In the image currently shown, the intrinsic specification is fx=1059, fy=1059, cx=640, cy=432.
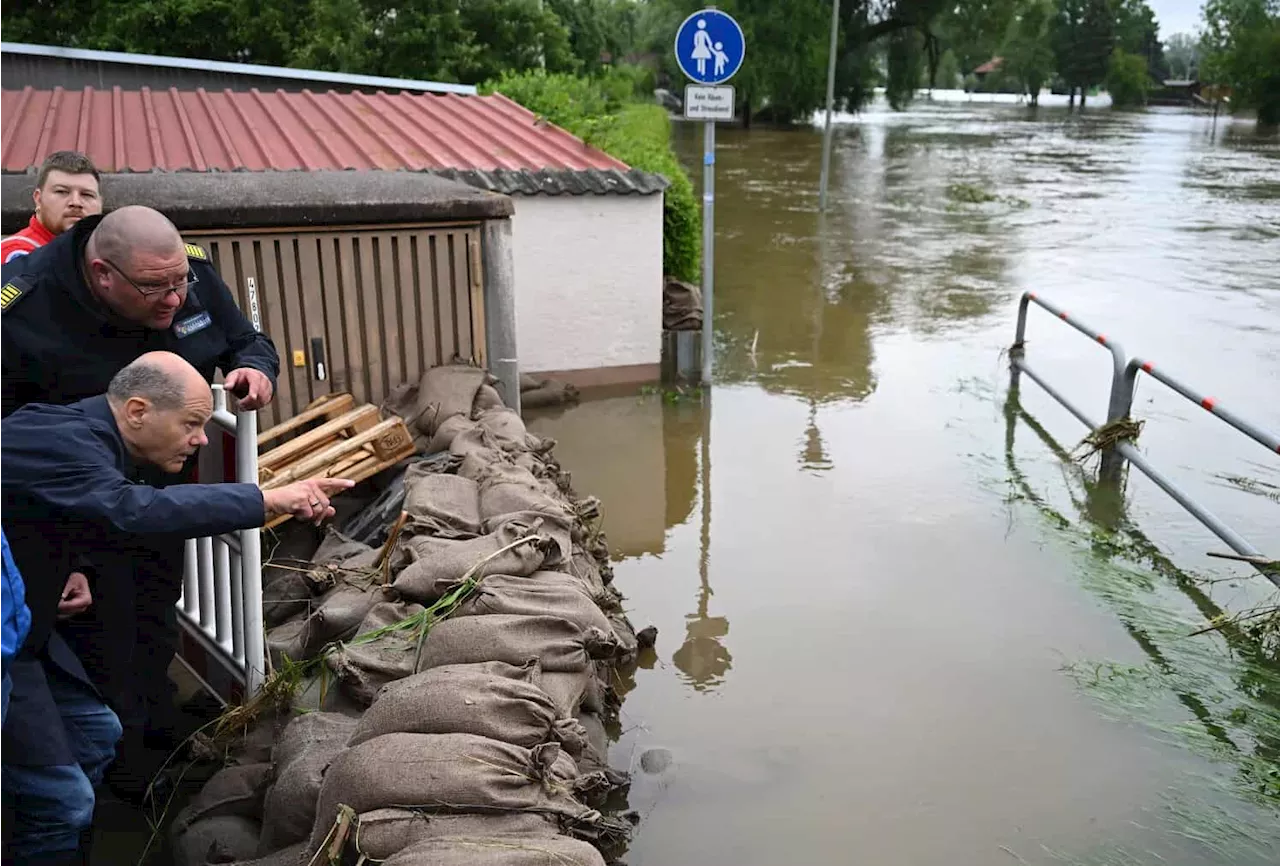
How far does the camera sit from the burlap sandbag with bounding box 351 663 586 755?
114 inches

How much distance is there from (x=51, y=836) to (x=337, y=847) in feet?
2.60

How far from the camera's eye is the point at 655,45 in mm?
50500

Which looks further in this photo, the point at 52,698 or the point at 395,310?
the point at 395,310

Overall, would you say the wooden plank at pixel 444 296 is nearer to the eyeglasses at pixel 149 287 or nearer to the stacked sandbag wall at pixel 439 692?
the stacked sandbag wall at pixel 439 692

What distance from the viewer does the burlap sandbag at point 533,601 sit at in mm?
3584

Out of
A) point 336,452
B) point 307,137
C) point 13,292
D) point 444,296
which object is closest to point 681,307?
point 307,137

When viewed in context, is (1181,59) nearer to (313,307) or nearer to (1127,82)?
(1127,82)

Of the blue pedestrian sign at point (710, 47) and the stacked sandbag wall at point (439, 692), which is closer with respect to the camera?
the stacked sandbag wall at point (439, 692)

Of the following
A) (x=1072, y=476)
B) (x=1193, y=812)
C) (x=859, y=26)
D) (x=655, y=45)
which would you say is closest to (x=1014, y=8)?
(x=859, y=26)

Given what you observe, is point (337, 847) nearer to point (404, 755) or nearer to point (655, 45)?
point (404, 755)

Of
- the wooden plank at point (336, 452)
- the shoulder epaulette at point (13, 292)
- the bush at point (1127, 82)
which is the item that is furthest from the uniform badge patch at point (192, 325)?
the bush at point (1127, 82)

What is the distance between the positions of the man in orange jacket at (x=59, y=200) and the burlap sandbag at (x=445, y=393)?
1834 millimetres

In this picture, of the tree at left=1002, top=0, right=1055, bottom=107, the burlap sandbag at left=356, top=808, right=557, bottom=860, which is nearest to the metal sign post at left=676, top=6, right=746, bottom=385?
the burlap sandbag at left=356, top=808, right=557, bottom=860

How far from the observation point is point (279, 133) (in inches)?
351
